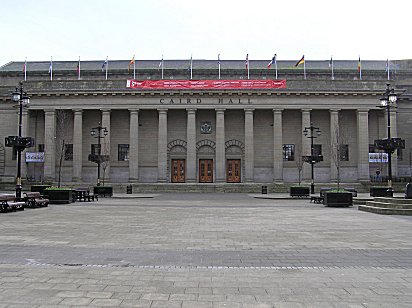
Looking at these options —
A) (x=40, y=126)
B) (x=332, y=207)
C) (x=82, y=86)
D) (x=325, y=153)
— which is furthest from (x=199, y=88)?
(x=332, y=207)

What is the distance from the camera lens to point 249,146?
44.5m

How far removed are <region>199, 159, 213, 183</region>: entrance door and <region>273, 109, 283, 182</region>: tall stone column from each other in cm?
802

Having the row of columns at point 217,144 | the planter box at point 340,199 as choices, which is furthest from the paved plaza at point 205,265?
the row of columns at point 217,144

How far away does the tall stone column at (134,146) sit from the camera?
4450 cm

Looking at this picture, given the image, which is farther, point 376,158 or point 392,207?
point 376,158

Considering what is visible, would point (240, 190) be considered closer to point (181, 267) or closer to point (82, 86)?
point (82, 86)

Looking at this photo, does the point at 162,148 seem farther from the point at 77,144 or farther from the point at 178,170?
the point at 77,144

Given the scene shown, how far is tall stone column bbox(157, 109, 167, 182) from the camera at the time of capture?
4419 cm

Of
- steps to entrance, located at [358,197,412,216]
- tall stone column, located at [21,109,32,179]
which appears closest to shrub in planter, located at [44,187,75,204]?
steps to entrance, located at [358,197,412,216]

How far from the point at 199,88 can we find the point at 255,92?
6.73 metres

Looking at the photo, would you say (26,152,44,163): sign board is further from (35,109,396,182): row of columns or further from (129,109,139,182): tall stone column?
(129,109,139,182): tall stone column

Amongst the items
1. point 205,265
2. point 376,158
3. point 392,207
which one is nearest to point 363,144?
point 376,158

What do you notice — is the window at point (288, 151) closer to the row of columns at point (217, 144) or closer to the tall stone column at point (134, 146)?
the row of columns at point (217, 144)

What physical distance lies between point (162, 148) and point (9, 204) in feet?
90.2
